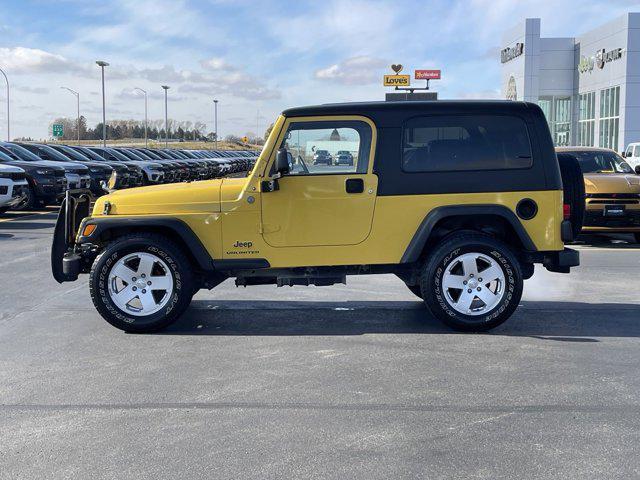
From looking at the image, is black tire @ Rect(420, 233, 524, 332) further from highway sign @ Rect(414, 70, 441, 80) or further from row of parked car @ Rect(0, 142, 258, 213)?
highway sign @ Rect(414, 70, 441, 80)

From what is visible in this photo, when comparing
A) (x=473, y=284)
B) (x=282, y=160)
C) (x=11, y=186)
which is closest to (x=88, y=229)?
(x=282, y=160)

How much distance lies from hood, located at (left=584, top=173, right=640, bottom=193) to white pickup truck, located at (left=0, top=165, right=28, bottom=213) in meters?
11.8

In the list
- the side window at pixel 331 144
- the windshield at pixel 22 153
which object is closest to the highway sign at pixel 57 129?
the windshield at pixel 22 153

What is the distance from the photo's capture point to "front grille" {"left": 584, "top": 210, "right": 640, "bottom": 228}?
1126cm

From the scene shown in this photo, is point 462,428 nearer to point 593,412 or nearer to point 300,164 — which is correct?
point 593,412

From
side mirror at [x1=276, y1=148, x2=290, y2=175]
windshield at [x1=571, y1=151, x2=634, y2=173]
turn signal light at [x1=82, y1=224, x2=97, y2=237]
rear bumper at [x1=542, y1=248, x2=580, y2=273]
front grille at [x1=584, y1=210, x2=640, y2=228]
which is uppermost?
windshield at [x1=571, y1=151, x2=634, y2=173]

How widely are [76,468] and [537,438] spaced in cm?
242

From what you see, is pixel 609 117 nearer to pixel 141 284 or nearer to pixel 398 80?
pixel 398 80

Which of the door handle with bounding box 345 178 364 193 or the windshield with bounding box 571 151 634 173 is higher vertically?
the windshield with bounding box 571 151 634 173

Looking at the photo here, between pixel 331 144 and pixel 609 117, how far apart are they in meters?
38.0

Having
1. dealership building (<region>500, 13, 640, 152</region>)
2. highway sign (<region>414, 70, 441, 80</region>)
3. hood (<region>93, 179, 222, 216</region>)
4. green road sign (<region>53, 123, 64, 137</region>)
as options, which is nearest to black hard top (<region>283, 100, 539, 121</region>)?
hood (<region>93, 179, 222, 216</region>)

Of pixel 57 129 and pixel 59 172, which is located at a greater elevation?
pixel 57 129

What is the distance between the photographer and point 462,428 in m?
4.01

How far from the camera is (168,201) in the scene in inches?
244
